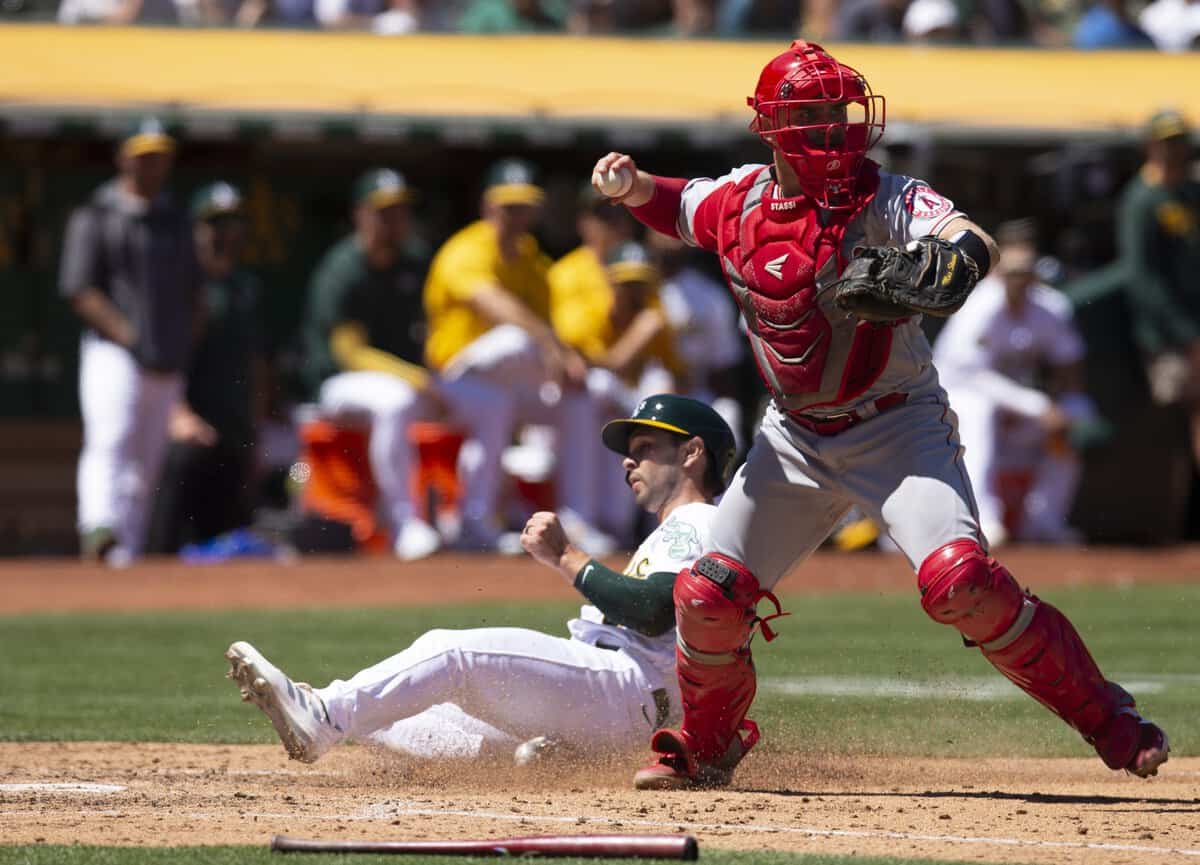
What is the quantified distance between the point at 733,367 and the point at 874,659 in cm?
612

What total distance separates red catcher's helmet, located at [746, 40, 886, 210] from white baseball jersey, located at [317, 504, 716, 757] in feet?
3.27

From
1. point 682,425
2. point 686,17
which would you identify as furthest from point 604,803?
point 686,17

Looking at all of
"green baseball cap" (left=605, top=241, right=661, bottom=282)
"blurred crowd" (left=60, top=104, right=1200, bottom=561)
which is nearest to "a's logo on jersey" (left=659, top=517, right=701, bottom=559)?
"blurred crowd" (left=60, top=104, right=1200, bottom=561)

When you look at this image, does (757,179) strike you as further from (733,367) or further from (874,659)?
(733,367)

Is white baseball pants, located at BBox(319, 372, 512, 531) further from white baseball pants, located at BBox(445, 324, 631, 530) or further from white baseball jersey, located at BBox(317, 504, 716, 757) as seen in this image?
white baseball jersey, located at BBox(317, 504, 716, 757)

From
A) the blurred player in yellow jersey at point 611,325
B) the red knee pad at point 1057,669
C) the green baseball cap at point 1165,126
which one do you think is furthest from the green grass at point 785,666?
the green baseball cap at point 1165,126

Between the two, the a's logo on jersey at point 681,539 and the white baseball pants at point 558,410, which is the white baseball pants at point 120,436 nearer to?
the white baseball pants at point 558,410

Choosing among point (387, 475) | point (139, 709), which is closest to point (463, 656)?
point (139, 709)

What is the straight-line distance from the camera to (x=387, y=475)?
468 inches

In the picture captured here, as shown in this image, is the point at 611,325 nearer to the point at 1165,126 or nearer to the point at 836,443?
the point at 1165,126

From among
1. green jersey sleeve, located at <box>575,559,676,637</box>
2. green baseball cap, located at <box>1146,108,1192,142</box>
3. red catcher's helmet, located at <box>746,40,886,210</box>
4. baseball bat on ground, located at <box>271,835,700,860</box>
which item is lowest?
baseball bat on ground, located at <box>271,835,700,860</box>

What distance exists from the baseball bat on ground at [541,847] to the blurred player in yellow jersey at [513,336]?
24.0ft

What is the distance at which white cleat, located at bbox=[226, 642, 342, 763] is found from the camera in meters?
5.45

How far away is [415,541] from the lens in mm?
11781
